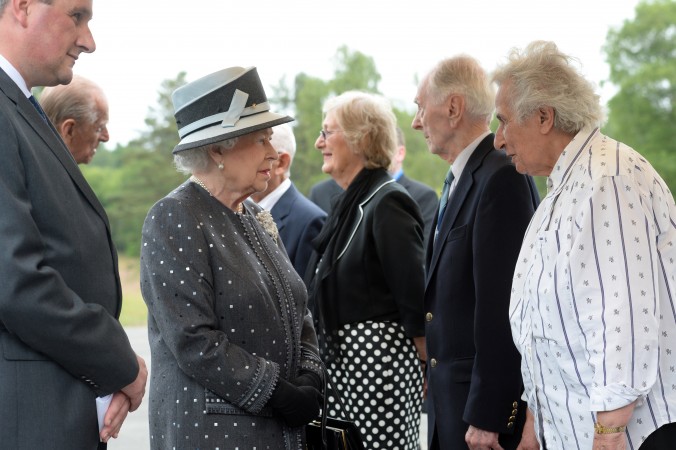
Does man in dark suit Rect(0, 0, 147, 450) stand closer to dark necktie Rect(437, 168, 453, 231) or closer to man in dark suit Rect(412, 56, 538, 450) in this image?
man in dark suit Rect(412, 56, 538, 450)

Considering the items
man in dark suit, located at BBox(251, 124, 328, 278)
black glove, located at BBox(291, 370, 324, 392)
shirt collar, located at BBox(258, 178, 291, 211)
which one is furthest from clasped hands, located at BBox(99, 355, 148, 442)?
shirt collar, located at BBox(258, 178, 291, 211)

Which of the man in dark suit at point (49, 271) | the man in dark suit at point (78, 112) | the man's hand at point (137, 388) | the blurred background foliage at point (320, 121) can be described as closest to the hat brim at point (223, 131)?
the man in dark suit at point (49, 271)

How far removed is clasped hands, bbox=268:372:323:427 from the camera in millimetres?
2104

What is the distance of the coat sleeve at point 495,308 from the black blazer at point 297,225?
1128 millimetres

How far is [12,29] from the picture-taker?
170 centimetres

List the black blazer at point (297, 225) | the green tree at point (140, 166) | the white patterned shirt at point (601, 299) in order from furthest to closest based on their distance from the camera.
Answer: the green tree at point (140, 166) → the black blazer at point (297, 225) → the white patterned shirt at point (601, 299)

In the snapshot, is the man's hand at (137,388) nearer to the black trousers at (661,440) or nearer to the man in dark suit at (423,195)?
the black trousers at (661,440)

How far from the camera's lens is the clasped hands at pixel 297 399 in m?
2.10

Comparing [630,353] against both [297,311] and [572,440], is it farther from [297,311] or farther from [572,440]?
[297,311]

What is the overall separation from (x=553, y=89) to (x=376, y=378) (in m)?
1.31

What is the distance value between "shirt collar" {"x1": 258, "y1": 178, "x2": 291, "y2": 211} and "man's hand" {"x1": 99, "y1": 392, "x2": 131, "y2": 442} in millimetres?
1782

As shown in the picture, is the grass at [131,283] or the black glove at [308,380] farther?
the grass at [131,283]

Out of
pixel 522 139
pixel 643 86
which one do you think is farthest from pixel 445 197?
pixel 643 86

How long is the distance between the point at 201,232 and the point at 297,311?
37 centimetres
